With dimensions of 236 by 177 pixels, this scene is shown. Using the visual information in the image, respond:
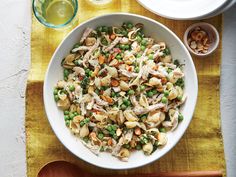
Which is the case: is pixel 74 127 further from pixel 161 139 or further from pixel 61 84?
pixel 161 139

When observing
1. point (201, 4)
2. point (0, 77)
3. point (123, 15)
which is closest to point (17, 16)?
point (0, 77)

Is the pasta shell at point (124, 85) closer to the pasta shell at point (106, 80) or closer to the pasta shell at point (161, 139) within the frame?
the pasta shell at point (106, 80)

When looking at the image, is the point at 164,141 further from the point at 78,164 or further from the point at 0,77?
the point at 0,77

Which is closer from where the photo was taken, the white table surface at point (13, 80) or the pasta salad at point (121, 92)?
the pasta salad at point (121, 92)

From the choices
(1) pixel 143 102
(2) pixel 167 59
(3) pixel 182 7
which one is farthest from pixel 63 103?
(3) pixel 182 7

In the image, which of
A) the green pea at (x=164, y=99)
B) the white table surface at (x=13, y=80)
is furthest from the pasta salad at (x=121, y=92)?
the white table surface at (x=13, y=80)

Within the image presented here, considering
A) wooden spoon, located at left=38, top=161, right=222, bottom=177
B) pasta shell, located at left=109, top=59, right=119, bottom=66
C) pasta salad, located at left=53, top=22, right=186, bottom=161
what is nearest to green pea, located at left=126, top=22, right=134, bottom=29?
pasta salad, located at left=53, top=22, right=186, bottom=161
